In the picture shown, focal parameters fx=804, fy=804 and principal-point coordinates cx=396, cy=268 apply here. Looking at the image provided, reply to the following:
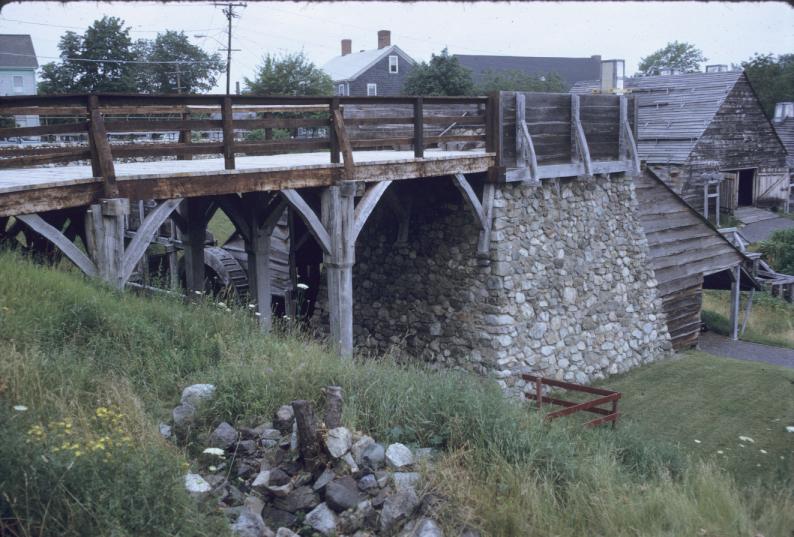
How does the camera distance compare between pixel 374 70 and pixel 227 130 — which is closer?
pixel 227 130

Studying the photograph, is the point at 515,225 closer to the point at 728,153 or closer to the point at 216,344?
the point at 216,344

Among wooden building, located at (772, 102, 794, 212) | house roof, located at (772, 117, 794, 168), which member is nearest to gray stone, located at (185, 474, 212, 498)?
wooden building, located at (772, 102, 794, 212)

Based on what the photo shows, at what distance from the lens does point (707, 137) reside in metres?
28.5

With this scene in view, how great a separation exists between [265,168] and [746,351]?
1312 centimetres

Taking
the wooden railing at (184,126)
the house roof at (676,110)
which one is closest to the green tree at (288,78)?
the house roof at (676,110)

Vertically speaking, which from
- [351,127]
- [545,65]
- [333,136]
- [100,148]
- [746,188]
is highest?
[545,65]

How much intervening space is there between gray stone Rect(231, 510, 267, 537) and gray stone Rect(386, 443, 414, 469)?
1071 millimetres

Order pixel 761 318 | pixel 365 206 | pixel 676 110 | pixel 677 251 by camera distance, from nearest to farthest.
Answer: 1. pixel 365 206
2. pixel 677 251
3. pixel 761 318
4. pixel 676 110

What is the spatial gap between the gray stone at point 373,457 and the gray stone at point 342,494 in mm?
268

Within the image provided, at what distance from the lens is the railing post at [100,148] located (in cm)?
781

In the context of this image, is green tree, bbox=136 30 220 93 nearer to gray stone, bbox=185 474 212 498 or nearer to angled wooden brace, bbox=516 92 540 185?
angled wooden brace, bbox=516 92 540 185

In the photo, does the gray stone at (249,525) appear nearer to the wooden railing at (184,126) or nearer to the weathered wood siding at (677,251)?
the wooden railing at (184,126)

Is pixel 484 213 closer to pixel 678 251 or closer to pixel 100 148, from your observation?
pixel 100 148

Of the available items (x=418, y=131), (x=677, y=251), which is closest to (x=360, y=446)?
(x=418, y=131)
